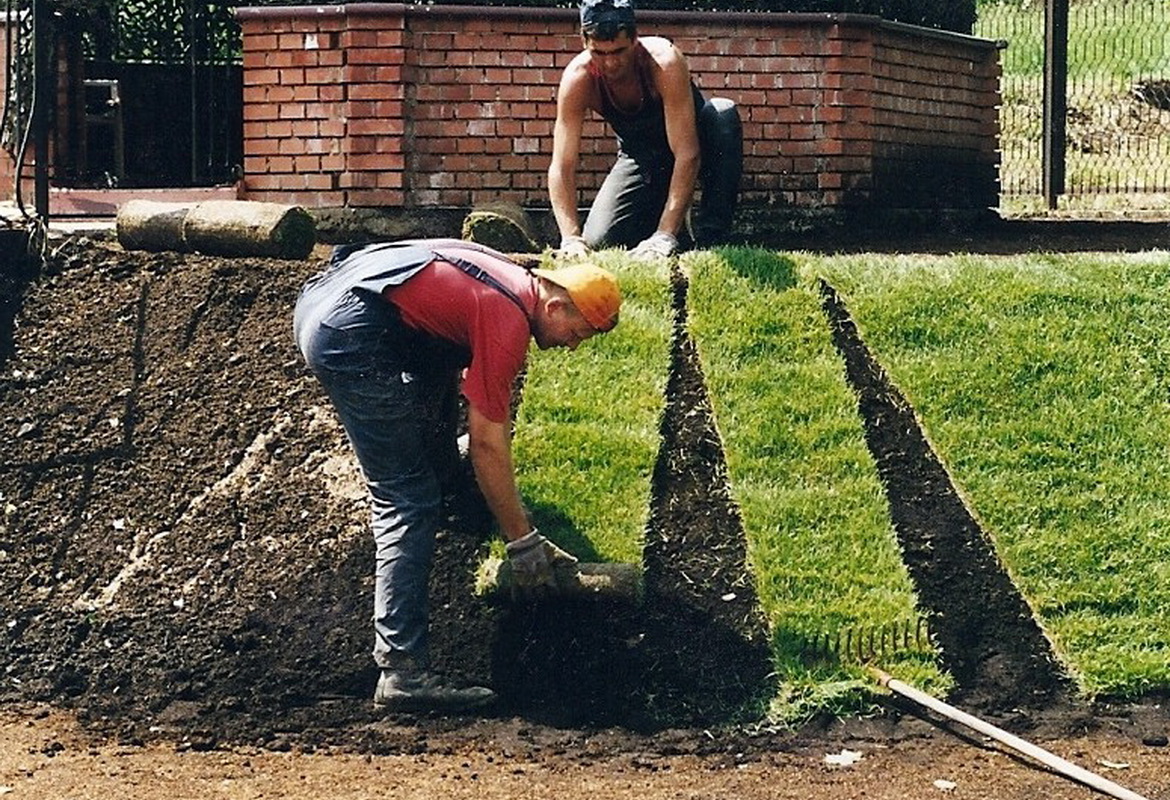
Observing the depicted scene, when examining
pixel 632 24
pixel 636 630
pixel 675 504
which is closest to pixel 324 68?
pixel 632 24

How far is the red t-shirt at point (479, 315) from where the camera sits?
554cm

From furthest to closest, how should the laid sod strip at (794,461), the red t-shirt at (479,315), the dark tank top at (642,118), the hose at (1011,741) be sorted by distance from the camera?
the dark tank top at (642,118) < the laid sod strip at (794,461) < the red t-shirt at (479,315) < the hose at (1011,741)

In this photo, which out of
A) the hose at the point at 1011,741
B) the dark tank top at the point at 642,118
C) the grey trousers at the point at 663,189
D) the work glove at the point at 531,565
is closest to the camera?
the hose at the point at 1011,741

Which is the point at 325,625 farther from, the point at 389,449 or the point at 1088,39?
the point at 1088,39

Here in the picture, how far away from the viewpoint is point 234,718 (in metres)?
5.73

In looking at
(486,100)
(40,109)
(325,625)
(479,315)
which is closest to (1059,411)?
(479,315)

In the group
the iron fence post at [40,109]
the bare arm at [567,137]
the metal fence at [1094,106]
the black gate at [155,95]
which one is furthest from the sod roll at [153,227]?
the metal fence at [1094,106]

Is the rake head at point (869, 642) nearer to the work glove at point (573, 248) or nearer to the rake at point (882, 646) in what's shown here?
the rake at point (882, 646)

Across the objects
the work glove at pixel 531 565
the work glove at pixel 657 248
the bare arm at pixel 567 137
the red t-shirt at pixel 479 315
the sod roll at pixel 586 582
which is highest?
the bare arm at pixel 567 137

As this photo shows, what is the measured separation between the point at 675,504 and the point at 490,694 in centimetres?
128

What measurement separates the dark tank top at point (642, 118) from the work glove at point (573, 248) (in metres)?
0.71

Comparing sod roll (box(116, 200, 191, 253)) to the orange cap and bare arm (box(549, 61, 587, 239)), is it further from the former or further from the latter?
the orange cap

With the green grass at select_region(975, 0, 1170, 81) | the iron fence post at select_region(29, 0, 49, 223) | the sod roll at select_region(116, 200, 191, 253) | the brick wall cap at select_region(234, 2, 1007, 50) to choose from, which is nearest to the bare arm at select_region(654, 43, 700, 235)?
the brick wall cap at select_region(234, 2, 1007, 50)

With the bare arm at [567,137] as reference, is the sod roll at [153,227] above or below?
below
